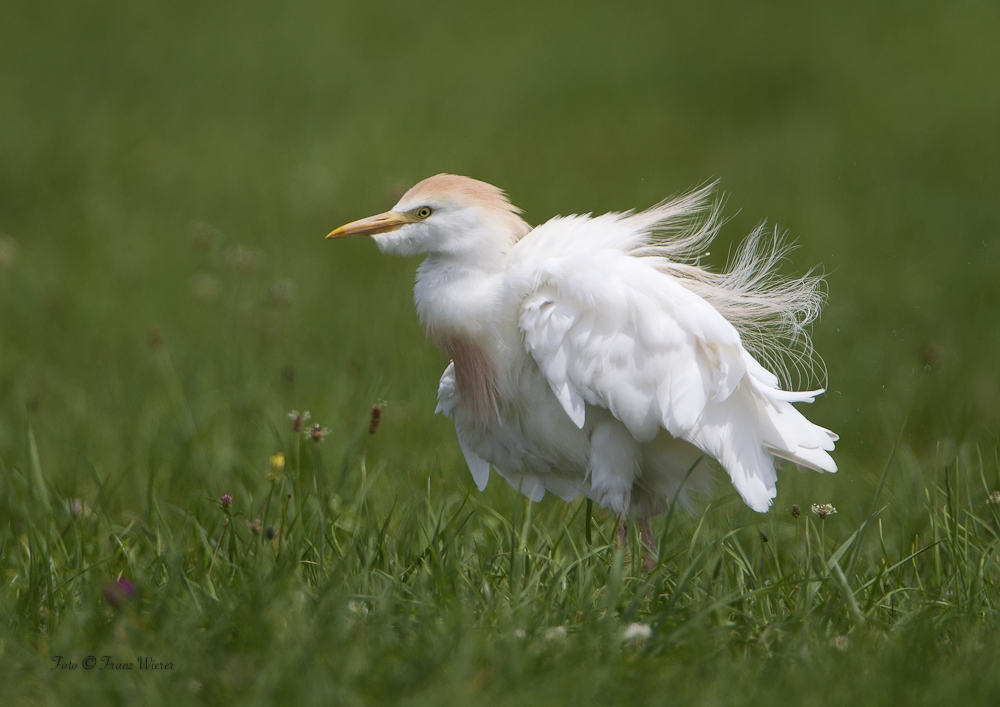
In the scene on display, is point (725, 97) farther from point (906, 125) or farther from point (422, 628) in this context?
point (422, 628)

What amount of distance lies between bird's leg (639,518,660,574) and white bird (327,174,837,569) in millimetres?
12


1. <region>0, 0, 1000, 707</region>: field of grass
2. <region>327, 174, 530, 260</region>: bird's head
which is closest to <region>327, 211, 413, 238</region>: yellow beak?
<region>327, 174, 530, 260</region>: bird's head

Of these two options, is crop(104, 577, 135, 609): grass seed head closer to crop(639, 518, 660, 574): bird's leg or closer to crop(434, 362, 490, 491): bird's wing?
crop(434, 362, 490, 491): bird's wing

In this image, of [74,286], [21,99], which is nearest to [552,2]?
[21,99]

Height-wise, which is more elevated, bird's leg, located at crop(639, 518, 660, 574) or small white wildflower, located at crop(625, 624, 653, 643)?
small white wildflower, located at crop(625, 624, 653, 643)

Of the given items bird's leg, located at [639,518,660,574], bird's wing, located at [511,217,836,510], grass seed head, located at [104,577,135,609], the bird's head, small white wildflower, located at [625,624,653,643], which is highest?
the bird's head

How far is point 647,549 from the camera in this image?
11.0ft

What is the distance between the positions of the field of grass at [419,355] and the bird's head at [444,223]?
0.86 metres

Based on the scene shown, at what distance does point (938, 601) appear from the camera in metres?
3.05

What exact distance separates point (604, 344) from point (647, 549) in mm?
739

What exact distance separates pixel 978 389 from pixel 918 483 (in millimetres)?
2008

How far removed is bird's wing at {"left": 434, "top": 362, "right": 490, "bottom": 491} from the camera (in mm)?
3652

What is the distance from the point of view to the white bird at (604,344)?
3137 millimetres

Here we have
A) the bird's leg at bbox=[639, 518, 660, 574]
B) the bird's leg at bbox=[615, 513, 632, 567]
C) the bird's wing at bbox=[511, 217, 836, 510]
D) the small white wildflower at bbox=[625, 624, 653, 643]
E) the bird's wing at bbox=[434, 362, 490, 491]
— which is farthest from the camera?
the bird's wing at bbox=[434, 362, 490, 491]
